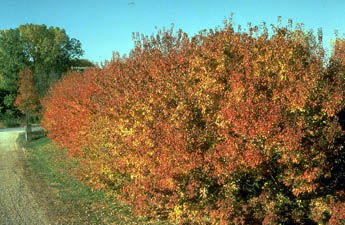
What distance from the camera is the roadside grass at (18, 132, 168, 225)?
506 inches

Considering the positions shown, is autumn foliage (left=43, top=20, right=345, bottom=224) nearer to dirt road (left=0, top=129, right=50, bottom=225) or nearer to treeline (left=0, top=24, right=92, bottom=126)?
dirt road (left=0, top=129, right=50, bottom=225)

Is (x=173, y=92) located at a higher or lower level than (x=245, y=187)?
higher

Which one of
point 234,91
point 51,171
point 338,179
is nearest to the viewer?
point 234,91

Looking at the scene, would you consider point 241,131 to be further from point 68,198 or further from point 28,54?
point 28,54

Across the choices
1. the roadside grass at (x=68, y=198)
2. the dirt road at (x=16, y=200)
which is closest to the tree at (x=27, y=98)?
the dirt road at (x=16, y=200)

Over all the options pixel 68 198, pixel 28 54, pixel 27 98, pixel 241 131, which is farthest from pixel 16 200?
pixel 28 54

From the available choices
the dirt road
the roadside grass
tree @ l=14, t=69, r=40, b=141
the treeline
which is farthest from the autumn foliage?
the treeline

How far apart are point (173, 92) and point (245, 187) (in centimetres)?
262

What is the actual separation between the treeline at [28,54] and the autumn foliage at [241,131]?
4876 centimetres

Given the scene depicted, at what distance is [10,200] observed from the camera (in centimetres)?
1521

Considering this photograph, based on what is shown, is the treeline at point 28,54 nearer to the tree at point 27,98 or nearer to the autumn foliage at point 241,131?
the tree at point 27,98

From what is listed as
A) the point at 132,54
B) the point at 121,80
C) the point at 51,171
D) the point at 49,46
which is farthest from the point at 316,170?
the point at 49,46

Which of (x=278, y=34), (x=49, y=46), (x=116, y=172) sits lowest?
(x=116, y=172)

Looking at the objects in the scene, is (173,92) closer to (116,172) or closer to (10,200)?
(116,172)
